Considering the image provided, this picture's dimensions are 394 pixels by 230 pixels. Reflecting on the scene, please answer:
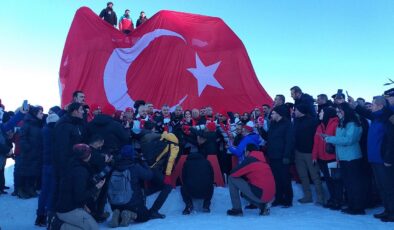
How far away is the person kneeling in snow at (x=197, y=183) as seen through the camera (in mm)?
6695

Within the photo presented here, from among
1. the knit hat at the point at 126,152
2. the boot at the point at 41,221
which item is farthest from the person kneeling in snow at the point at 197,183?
the boot at the point at 41,221

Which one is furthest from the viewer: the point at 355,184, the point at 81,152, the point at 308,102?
the point at 308,102

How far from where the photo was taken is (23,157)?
7613mm

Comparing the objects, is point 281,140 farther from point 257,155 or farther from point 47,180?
point 47,180

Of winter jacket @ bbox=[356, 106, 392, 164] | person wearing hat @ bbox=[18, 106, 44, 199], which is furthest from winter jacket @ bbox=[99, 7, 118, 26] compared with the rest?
winter jacket @ bbox=[356, 106, 392, 164]

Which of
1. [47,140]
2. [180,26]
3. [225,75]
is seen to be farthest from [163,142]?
[180,26]

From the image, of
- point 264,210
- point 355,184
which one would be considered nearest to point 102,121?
point 264,210

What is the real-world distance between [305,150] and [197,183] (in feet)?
7.39

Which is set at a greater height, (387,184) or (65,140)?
(65,140)

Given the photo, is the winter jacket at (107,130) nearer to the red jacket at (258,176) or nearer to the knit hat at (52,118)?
the knit hat at (52,118)

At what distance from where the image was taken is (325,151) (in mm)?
6949

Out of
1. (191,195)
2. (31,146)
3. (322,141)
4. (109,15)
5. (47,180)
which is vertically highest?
(109,15)

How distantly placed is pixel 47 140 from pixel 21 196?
6.78 feet

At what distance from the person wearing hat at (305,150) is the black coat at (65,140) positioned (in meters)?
4.16
